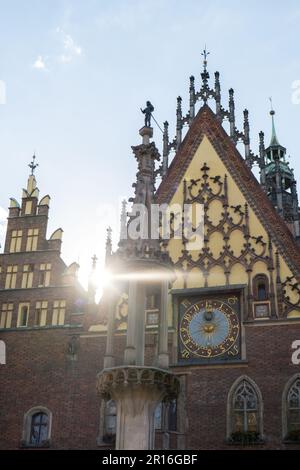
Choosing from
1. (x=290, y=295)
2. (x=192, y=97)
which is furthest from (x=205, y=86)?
(x=290, y=295)

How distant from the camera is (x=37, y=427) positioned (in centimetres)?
1969

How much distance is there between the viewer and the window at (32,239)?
22312 mm

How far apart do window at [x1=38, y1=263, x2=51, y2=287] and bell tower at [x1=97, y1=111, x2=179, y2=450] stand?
27.0ft

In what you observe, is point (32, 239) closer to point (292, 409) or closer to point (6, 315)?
point (6, 315)

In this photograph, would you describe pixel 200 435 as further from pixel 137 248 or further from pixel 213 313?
pixel 137 248

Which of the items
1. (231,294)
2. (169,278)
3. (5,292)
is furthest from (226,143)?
(169,278)

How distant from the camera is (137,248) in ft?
42.6

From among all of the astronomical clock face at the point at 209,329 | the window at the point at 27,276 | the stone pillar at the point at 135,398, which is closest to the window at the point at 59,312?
the window at the point at 27,276

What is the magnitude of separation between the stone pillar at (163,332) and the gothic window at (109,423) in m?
6.40

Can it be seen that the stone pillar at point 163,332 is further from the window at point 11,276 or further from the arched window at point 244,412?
the window at point 11,276

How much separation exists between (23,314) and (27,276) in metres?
1.28

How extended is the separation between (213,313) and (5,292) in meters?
6.87

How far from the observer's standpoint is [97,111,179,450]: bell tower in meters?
11.5
